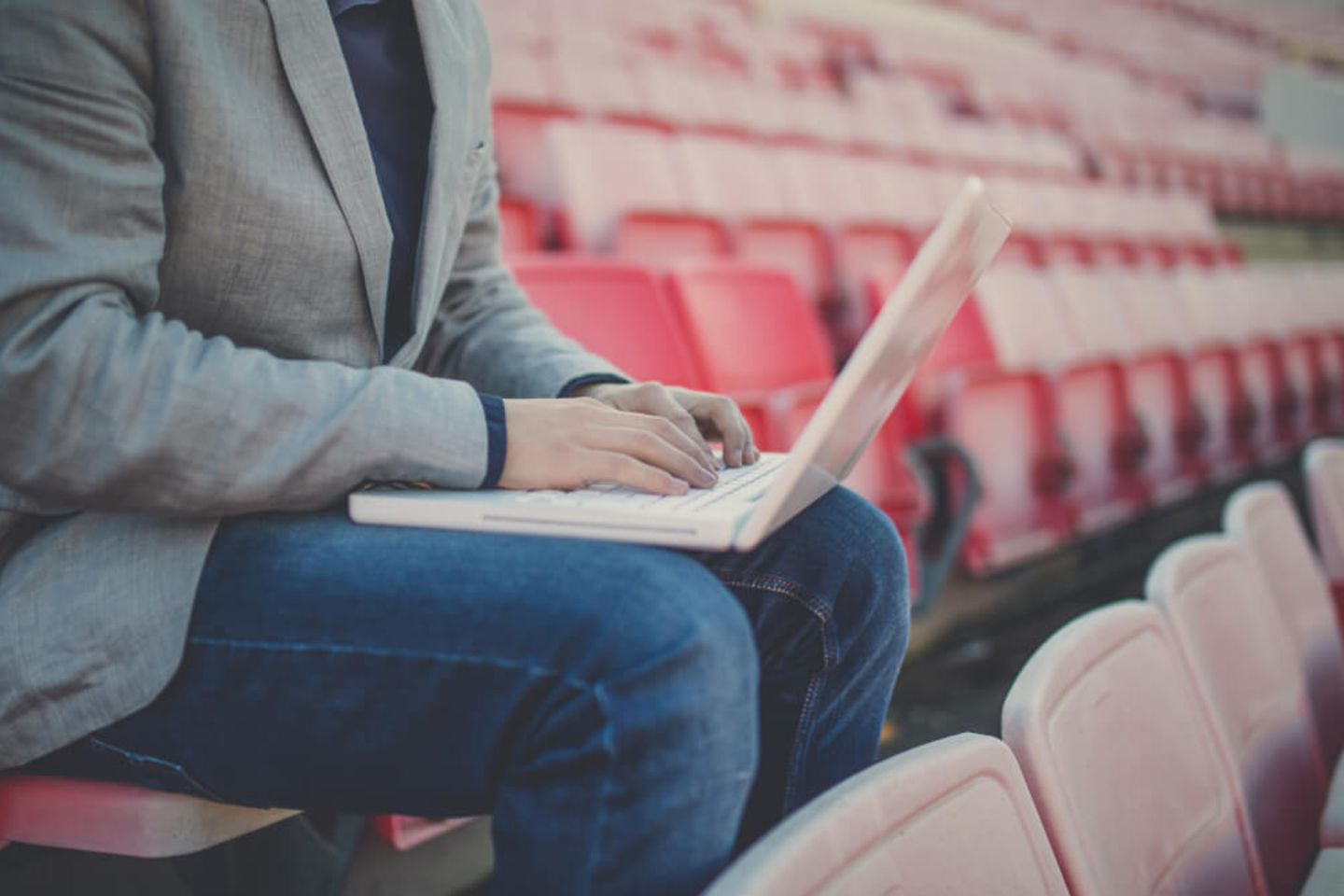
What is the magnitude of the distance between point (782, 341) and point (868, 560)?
2.04ft

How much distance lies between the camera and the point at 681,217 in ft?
3.85

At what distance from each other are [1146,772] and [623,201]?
0.97m

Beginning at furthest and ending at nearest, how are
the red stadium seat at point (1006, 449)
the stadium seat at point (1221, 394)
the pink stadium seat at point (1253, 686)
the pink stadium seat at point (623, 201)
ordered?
the stadium seat at point (1221, 394) → the pink stadium seat at point (623, 201) → the red stadium seat at point (1006, 449) → the pink stadium seat at point (1253, 686)

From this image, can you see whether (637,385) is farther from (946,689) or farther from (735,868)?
(946,689)

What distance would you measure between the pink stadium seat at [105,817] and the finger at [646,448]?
16 cm

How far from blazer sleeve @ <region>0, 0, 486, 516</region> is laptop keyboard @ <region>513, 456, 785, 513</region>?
0.17 feet

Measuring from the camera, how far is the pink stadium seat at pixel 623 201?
113 cm

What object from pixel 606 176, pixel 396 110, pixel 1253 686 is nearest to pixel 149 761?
pixel 396 110

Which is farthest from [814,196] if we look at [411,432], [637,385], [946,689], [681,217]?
[411,432]

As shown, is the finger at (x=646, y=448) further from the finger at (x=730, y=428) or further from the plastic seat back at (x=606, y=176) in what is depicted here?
the plastic seat back at (x=606, y=176)

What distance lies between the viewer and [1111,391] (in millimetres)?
1233

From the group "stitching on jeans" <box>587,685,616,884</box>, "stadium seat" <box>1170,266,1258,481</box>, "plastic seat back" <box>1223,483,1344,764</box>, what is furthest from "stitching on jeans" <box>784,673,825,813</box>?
"stadium seat" <box>1170,266,1258,481</box>

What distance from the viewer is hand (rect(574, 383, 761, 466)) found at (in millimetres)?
369

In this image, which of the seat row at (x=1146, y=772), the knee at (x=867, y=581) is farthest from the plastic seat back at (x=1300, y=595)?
the knee at (x=867, y=581)
